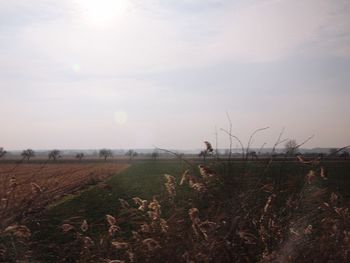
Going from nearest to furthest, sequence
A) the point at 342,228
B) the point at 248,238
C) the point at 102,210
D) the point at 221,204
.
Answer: the point at 248,238 → the point at 221,204 → the point at 342,228 → the point at 102,210

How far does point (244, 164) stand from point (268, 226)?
59cm

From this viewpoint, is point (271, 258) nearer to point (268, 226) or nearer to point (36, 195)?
point (268, 226)

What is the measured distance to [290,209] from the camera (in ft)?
13.4

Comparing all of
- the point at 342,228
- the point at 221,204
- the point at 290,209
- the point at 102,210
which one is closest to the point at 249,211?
the point at 221,204

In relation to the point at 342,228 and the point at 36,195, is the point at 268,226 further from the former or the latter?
the point at 36,195

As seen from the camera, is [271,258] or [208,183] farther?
[208,183]

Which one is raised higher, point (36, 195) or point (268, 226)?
point (36, 195)

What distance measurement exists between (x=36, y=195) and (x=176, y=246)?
48.6 inches

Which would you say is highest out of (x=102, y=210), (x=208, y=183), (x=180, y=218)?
(x=208, y=183)

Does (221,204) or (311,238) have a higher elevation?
(221,204)

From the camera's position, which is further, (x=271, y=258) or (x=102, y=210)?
(x=102, y=210)

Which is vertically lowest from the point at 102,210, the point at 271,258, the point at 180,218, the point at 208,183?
the point at 102,210

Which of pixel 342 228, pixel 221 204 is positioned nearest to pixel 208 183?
pixel 221 204

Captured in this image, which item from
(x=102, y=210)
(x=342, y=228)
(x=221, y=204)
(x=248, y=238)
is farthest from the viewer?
(x=102, y=210)
